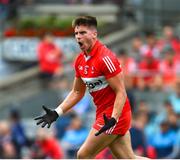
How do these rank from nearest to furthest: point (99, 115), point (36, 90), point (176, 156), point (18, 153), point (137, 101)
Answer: point (99, 115)
point (176, 156)
point (18, 153)
point (137, 101)
point (36, 90)

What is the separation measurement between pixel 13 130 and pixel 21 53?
19.9ft

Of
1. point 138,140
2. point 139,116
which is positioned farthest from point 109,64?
point 139,116

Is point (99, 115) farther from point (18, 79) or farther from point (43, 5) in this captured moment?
point (43, 5)

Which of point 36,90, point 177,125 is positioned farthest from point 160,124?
point 36,90

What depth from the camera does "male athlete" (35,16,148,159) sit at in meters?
9.79

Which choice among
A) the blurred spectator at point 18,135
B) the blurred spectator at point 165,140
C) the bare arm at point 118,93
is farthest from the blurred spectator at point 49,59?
the bare arm at point 118,93

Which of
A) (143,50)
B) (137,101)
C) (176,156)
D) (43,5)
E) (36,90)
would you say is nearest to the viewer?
(176,156)

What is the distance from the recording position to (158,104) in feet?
57.0

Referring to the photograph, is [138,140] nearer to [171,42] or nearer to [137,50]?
[171,42]

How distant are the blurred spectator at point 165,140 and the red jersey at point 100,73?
4319 mm

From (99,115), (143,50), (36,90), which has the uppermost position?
(99,115)

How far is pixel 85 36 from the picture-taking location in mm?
9844

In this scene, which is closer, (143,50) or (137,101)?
(137,101)

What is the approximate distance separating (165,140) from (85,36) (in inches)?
195
